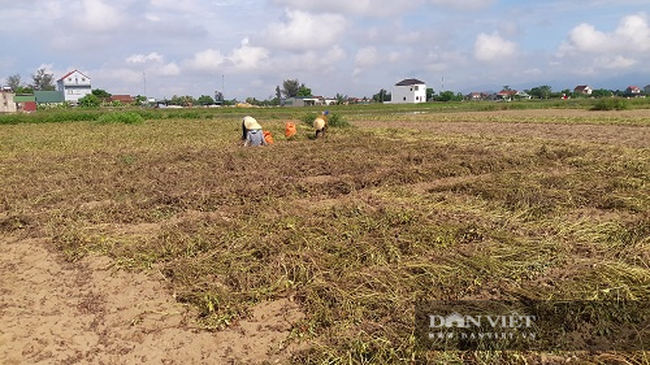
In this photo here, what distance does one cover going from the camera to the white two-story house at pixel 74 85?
97875mm

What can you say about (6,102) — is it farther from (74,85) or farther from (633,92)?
(633,92)

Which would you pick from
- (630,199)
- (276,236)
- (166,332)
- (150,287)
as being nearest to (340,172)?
(276,236)

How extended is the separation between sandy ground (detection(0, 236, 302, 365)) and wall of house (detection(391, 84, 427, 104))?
87580 mm

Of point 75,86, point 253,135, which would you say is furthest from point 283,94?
point 253,135

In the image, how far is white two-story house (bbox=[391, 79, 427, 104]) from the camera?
293 feet

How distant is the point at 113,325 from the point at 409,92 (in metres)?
92.2

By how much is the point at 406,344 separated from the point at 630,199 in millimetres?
4518

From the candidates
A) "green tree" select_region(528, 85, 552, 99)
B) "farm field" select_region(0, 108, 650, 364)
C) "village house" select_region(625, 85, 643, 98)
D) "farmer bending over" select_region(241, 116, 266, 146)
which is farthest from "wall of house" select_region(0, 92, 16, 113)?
"village house" select_region(625, 85, 643, 98)

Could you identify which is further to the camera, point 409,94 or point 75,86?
point 75,86

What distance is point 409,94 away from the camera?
90.8 meters

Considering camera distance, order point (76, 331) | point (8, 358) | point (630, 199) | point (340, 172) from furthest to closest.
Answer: point (340, 172) < point (630, 199) < point (76, 331) < point (8, 358)

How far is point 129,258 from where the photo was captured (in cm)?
408

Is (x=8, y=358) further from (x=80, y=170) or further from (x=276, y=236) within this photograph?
(x=80, y=170)

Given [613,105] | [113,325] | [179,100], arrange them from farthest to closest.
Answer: [179,100], [613,105], [113,325]
